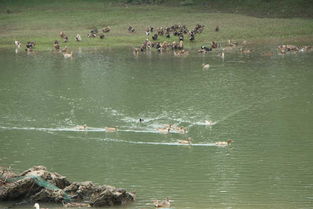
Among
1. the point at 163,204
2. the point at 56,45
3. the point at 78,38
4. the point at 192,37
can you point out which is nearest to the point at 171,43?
the point at 192,37

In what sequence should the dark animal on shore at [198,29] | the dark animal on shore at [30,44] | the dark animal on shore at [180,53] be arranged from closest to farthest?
the dark animal on shore at [180,53] < the dark animal on shore at [30,44] < the dark animal on shore at [198,29]

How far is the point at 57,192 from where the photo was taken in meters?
25.3

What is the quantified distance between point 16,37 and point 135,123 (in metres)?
34.4

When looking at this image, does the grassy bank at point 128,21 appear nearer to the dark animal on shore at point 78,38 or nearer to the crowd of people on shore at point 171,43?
the dark animal on shore at point 78,38

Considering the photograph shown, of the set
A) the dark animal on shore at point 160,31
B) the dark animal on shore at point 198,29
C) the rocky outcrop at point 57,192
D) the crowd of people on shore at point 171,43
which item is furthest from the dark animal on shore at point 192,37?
the rocky outcrop at point 57,192

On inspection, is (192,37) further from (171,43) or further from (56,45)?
(56,45)

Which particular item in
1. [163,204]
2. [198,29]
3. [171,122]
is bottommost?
[171,122]

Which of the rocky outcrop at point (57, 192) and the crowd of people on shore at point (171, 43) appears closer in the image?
the rocky outcrop at point (57, 192)

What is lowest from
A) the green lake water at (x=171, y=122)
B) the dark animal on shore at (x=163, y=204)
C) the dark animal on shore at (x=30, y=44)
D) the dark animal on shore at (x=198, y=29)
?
the green lake water at (x=171, y=122)

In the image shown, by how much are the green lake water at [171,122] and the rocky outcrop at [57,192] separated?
0.41 m

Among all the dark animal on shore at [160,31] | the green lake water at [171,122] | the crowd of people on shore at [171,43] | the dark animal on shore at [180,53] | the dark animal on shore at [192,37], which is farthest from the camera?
the dark animal on shore at [160,31]

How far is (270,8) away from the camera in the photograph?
7688 centimetres

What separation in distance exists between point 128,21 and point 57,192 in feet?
164

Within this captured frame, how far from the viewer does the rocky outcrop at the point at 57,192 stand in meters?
25.0
